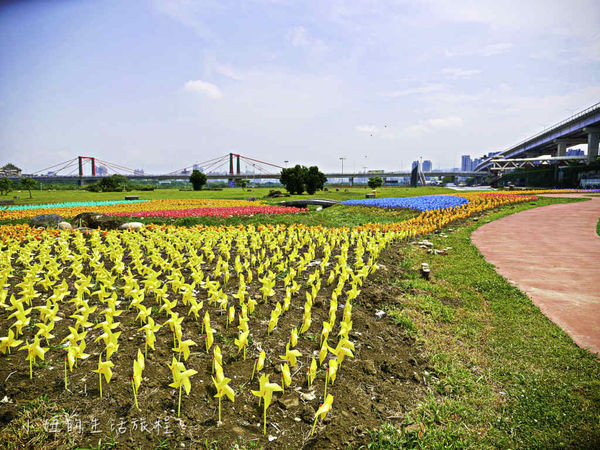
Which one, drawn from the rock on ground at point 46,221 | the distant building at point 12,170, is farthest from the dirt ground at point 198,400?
the distant building at point 12,170

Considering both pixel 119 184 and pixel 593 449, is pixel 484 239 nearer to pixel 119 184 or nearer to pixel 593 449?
pixel 593 449

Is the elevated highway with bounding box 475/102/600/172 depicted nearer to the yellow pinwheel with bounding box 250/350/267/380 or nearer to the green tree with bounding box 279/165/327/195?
the green tree with bounding box 279/165/327/195

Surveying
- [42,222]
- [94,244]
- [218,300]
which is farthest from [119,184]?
[218,300]

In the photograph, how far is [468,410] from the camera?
2.99 metres

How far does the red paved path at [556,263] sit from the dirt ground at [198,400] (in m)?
2.73

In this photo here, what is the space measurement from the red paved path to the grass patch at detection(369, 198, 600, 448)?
12.3 inches

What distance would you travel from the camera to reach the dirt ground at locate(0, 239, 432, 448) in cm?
234

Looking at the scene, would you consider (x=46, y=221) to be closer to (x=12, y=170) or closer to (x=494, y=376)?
(x=494, y=376)

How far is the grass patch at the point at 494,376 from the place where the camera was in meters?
2.68

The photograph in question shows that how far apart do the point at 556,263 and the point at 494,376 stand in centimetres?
527

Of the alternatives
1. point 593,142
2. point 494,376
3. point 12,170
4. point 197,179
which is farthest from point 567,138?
point 12,170

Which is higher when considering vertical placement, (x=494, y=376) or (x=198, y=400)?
(x=198, y=400)

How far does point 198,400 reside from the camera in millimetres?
2721

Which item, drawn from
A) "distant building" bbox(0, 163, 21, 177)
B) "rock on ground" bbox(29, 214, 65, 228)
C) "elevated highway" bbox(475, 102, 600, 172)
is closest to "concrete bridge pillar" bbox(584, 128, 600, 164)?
"elevated highway" bbox(475, 102, 600, 172)
